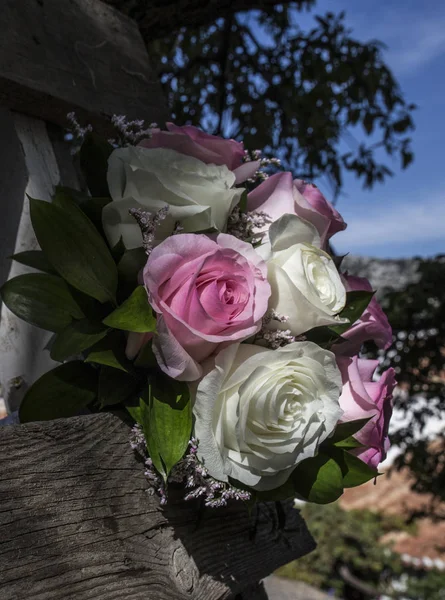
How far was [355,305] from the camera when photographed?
1062mm

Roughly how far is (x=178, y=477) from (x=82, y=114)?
757 millimetres

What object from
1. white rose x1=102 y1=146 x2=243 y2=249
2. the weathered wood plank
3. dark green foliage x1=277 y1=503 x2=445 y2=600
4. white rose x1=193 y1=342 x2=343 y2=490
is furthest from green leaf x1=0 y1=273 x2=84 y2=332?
dark green foliage x1=277 y1=503 x2=445 y2=600

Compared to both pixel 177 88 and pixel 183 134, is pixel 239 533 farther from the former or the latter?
pixel 177 88

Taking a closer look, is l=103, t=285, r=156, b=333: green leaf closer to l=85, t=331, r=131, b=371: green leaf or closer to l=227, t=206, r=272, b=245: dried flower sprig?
l=85, t=331, r=131, b=371: green leaf

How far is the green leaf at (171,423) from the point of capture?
811 mm

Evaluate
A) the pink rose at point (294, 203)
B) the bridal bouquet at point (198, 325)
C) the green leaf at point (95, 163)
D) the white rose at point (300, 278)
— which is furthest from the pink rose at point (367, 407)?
the green leaf at point (95, 163)

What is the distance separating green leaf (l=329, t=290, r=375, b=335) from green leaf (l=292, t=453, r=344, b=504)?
216mm

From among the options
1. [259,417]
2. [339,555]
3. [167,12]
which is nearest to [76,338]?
[259,417]

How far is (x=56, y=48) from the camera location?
1.28 meters

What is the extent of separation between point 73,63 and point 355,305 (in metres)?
0.74

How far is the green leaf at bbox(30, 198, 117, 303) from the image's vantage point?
885mm

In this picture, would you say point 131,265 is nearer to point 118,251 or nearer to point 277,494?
point 118,251

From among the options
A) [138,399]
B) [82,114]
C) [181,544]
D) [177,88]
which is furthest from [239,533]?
[177,88]

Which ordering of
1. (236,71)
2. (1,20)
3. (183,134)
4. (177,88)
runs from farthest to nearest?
1. (236,71)
2. (177,88)
3. (1,20)
4. (183,134)
